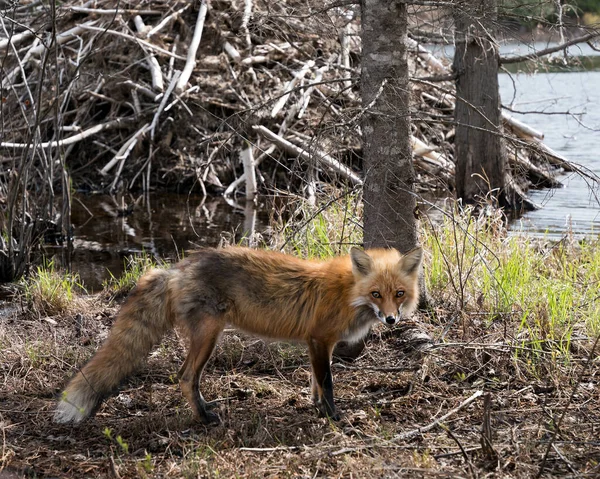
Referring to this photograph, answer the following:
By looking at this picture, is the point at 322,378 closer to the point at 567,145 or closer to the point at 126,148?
the point at 126,148

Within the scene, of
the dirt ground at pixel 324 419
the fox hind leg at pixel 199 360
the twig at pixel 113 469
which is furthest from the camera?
the fox hind leg at pixel 199 360

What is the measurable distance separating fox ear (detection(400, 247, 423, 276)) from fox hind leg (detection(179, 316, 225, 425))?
1260 millimetres

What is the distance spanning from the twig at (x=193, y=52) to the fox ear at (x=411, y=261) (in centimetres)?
1037

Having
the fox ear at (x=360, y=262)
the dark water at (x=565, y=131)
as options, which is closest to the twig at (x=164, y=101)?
the dark water at (x=565, y=131)

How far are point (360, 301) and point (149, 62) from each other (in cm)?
1134

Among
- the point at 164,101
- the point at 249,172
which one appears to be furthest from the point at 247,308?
the point at 164,101

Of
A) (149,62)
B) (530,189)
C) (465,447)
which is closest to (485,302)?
(465,447)

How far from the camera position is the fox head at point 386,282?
4.87 metres

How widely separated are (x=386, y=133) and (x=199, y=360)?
92.2 inches

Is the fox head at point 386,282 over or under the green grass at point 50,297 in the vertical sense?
over

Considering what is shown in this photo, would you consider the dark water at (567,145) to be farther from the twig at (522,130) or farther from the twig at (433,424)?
the twig at (433,424)

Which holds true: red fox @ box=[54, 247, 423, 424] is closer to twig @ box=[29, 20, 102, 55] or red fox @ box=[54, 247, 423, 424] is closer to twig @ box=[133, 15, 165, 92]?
twig @ box=[133, 15, 165, 92]

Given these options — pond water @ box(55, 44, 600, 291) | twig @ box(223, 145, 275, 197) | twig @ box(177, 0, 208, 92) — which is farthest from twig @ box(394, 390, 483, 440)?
twig @ box(177, 0, 208, 92)

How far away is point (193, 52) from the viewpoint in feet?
49.1
